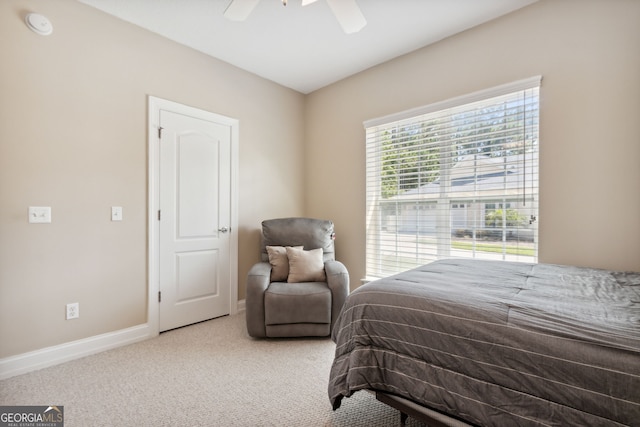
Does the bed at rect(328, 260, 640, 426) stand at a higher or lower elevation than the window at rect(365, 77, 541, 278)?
lower

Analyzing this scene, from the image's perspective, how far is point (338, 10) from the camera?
1.79 metres

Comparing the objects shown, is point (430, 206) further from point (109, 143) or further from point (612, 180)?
point (109, 143)

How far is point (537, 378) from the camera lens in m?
0.93

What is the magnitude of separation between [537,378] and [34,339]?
3.02 m

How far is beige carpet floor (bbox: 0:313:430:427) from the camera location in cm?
160

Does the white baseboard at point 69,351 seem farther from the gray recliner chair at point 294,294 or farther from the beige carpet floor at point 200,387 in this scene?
the gray recliner chair at point 294,294

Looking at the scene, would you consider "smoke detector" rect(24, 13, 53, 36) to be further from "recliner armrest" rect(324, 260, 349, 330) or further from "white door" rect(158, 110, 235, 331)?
"recliner armrest" rect(324, 260, 349, 330)

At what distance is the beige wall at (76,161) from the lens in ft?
6.68

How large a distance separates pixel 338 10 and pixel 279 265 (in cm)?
217

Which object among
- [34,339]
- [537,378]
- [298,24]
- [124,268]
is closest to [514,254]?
[537,378]

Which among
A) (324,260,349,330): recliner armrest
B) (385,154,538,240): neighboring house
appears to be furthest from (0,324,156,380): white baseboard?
(385,154,538,240): neighboring house

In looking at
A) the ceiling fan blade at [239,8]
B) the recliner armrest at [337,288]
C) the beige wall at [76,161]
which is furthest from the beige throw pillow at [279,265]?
the ceiling fan blade at [239,8]

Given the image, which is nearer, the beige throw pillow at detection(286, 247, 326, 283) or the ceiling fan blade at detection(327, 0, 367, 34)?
the ceiling fan blade at detection(327, 0, 367, 34)

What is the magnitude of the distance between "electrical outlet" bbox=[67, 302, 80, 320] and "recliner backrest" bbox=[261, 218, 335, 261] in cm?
159
